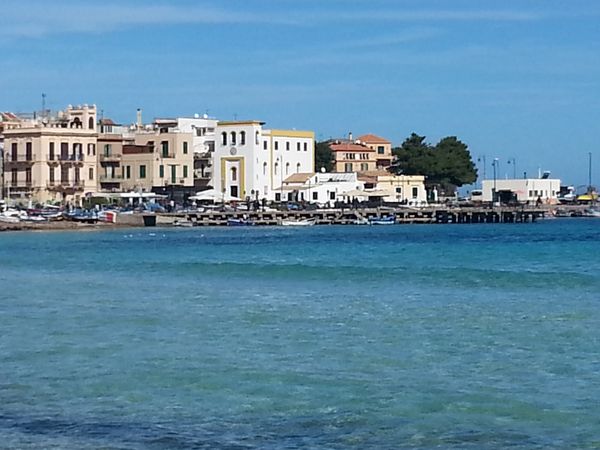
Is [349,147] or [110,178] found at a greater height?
[349,147]

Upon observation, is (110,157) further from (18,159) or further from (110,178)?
(18,159)

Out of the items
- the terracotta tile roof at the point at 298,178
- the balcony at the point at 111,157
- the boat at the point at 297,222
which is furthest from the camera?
the terracotta tile roof at the point at 298,178

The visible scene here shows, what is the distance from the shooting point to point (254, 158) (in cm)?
9819

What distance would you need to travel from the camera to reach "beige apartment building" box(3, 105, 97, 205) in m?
89.7

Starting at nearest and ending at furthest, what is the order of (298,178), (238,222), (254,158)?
(238,222)
(254,158)
(298,178)

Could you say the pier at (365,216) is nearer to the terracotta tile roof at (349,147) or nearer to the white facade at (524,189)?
the white facade at (524,189)

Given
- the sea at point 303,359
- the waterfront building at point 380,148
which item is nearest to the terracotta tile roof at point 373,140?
the waterfront building at point 380,148

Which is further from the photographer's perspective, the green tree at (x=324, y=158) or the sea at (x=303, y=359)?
the green tree at (x=324, y=158)

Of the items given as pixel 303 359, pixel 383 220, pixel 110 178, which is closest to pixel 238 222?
pixel 110 178

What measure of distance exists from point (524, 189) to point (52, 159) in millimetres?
46548

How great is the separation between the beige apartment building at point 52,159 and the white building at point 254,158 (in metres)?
10.2

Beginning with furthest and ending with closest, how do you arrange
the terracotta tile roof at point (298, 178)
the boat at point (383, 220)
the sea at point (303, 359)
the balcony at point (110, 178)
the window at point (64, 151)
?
the terracotta tile roof at point (298, 178) → the boat at point (383, 220) → the balcony at point (110, 178) → the window at point (64, 151) → the sea at point (303, 359)

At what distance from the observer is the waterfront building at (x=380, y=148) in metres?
119

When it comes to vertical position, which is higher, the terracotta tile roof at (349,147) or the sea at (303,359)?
the terracotta tile roof at (349,147)
